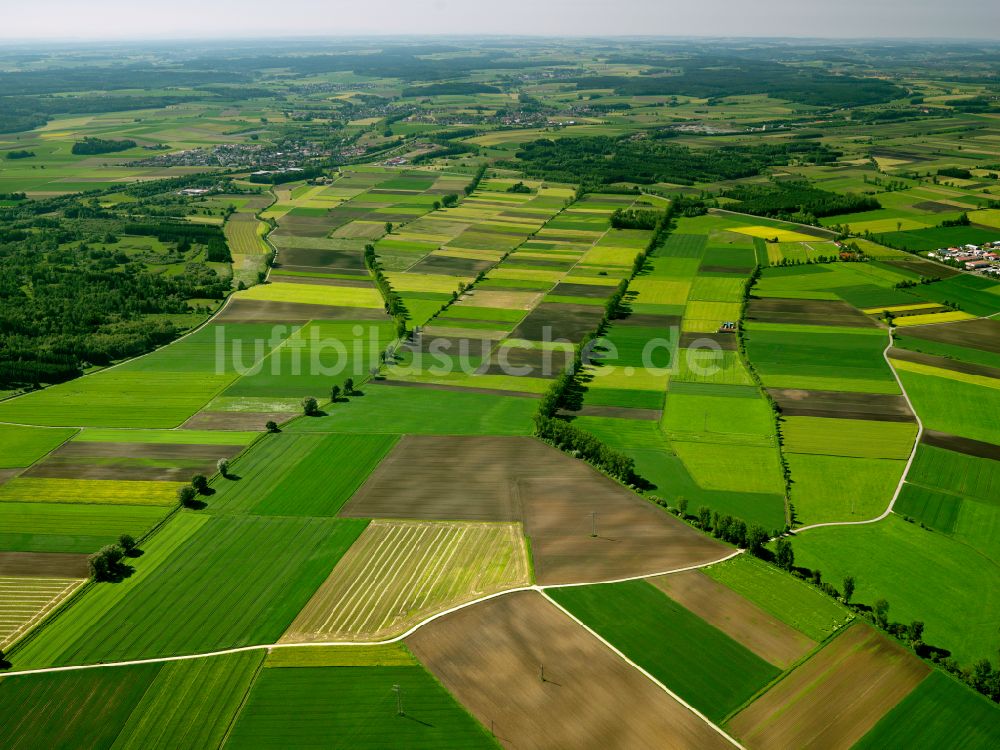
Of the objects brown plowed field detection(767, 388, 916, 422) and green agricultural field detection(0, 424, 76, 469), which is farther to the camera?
brown plowed field detection(767, 388, 916, 422)

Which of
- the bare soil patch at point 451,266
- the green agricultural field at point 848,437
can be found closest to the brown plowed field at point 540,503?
the green agricultural field at point 848,437

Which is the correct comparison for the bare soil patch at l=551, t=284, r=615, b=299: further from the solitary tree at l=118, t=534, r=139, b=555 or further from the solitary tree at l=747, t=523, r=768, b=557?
the solitary tree at l=118, t=534, r=139, b=555

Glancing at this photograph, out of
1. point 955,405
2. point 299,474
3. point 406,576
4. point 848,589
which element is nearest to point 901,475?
point 955,405

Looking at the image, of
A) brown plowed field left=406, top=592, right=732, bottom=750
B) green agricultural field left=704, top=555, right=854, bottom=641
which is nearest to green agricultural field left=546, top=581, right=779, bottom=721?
brown plowed field left=406, top=592, right=732, bottom=750

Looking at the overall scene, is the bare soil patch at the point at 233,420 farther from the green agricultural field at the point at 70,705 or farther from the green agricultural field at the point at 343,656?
the green agricultural field at the point at 343,656

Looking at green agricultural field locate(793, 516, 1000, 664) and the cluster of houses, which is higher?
the cluster of houses

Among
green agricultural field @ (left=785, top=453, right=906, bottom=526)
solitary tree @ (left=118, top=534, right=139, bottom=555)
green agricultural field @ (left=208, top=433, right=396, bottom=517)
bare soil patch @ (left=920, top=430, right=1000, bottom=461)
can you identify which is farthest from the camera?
bare soil patch @ (left=920, top=430, right=1000, bottom=461)
